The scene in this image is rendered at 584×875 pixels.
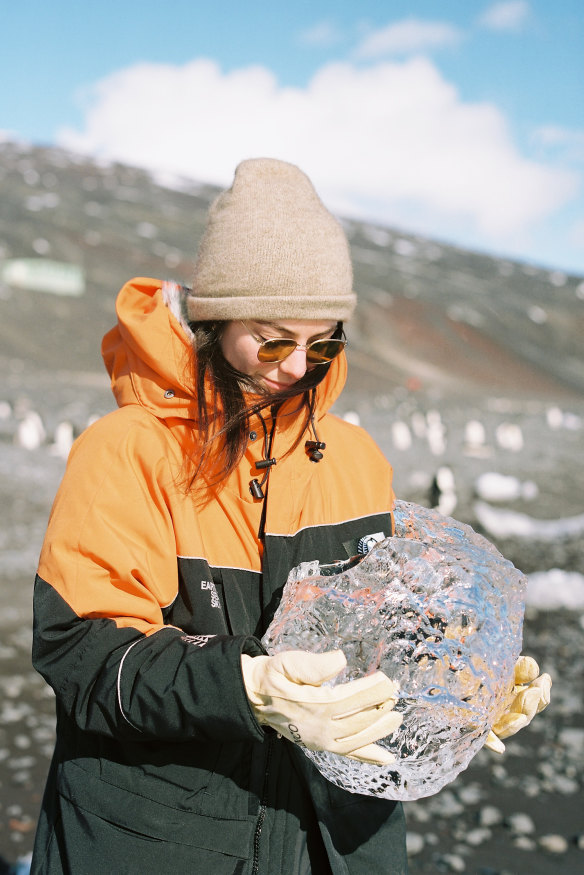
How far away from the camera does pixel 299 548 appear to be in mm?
1994

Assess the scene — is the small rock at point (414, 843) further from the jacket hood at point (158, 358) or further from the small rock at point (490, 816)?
the jacket hood at point (158, 358)

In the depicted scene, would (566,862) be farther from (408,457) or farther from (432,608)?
(408,457)

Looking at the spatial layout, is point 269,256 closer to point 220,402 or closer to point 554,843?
point 220,402

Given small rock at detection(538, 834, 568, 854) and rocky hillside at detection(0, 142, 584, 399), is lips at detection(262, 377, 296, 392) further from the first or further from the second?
rocky hillside at detection(0, 142, 584, 399)

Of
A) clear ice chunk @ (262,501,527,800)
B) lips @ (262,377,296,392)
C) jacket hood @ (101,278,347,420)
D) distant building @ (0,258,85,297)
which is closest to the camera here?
clear ice chunk @ (262,501,527,800)

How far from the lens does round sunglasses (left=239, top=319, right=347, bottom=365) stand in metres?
1.95

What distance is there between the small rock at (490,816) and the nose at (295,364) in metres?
3.28

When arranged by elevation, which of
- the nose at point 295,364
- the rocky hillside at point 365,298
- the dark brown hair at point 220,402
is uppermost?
the nose at point 295,364

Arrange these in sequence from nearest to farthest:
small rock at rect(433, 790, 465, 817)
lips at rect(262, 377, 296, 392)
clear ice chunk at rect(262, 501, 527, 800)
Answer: clear ice chunk at rect(262, 501, 527, 800)
lips at rect(262, 377, 296, 392)
small rock at rect(433, 790, 465, 817)

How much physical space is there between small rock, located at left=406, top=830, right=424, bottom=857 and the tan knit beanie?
3112mm

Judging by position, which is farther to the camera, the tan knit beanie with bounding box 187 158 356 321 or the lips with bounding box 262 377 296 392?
the lips with bounding box 262 377 296 392

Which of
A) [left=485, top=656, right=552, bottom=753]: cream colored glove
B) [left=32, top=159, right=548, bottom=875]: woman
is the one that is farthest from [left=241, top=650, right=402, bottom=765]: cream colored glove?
[left=485, top=656, right=552, bottom=753]: cream colored glove

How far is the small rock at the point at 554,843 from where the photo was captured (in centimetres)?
402

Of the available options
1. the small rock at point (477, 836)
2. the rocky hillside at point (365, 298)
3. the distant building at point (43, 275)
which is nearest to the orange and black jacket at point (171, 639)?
the small rock at point (477, 836)
